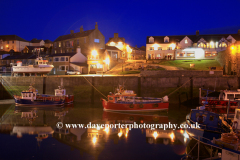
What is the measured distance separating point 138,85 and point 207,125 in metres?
14.9

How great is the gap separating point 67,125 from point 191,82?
702 inches

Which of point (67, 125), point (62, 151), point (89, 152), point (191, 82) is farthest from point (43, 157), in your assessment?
point (191, 82)

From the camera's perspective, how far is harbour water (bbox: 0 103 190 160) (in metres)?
12.1

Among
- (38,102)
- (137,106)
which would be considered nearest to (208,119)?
(137,106)

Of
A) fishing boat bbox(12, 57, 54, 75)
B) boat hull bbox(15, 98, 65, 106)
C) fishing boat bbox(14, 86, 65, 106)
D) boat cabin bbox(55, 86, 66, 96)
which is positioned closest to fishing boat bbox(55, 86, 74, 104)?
boat cabin bbox(55, 86, 66, 96)

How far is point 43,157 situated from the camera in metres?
11.7

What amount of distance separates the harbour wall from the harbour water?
578 centimetres

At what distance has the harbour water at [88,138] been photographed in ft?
39.8

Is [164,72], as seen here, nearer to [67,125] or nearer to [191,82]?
[191,82]

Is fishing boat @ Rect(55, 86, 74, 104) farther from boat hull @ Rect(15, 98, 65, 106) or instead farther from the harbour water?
the harbour water

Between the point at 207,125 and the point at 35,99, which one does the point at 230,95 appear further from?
the point at 35,99

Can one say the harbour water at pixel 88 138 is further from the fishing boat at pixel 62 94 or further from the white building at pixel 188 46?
the white building at pixel 188 46

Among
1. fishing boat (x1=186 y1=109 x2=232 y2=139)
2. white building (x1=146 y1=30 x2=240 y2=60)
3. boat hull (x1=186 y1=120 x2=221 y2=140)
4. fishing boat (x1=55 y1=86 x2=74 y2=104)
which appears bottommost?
boat hull (x1=186 y1=120 x2=221 y2=140)

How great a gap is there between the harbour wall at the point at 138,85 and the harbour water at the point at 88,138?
5775mm
